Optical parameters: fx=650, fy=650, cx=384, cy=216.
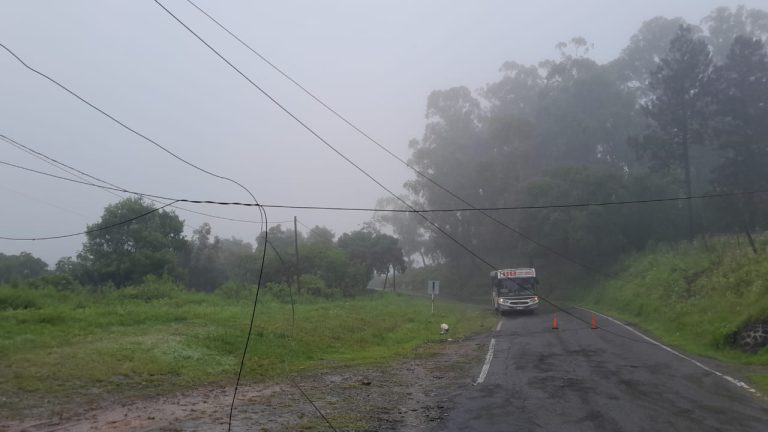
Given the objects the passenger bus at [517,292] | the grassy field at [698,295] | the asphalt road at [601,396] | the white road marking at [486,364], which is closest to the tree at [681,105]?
the grassy field at [698,295]

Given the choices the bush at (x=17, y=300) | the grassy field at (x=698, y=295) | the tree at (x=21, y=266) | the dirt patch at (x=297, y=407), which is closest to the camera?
the dirt patch at (x=297, y=407)

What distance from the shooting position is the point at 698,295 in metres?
29.9

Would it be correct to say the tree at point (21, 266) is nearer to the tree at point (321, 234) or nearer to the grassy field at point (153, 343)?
the grassy field at point (153, 343)

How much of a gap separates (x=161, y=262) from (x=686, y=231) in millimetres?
43774

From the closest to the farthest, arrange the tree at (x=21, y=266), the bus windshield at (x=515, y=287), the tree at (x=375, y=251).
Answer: the bus windshield at (x=515, y=287) → the tree at (x=21, y=266) → the tree at (x=375, y=251)

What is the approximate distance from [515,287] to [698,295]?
12.4m

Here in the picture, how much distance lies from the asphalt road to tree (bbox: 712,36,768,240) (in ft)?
94.2

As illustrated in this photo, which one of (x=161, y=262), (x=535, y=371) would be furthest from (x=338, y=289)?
(x=535, y=371)

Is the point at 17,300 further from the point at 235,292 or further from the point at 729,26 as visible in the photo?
the point at 729,26

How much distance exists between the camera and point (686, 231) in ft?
188

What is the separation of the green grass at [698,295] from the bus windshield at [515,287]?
517 cm

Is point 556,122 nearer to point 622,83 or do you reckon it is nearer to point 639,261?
point 622,83

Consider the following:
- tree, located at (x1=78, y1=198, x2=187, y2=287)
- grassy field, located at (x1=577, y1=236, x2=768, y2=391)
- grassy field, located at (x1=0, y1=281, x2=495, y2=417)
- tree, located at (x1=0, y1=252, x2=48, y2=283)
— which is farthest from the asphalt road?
tree, located at (x1=0, y1=252, x2=48, y2=283)

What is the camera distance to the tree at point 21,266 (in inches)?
1834
